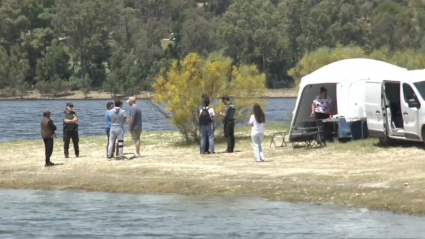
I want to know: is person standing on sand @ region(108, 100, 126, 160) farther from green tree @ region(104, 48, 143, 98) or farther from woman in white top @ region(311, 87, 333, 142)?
green tree @ region(104, 48, 143, 98)

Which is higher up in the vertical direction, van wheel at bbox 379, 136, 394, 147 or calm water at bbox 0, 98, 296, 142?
van wheel at bbox 379, 136, 394, 147

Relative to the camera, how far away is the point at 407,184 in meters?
22.5

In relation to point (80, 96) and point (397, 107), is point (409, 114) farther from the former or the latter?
point (80, 96)

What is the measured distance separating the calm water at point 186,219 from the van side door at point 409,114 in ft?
20.0

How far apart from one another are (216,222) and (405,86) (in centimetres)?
888

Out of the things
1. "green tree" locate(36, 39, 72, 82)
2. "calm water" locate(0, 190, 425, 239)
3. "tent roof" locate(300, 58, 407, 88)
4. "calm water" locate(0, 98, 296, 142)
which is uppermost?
"green tree" locate(36, 39, 72, 82)

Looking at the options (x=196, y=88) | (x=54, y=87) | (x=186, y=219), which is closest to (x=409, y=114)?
(x=186, y=219)

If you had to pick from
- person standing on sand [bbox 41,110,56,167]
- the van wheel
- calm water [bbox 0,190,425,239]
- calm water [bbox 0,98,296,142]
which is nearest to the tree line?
calm water [bbox 0,98,296,142]

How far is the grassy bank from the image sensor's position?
2258 cm

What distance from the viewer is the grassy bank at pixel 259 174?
22578 millimetres

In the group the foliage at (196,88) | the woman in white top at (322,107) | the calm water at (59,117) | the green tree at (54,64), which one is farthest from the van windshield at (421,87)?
the green tree at (54,64)

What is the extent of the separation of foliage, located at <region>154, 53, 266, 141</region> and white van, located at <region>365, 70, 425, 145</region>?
597 cm

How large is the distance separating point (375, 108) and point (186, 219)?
377 inches

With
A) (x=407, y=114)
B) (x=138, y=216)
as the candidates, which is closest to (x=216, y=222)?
(x=138, y=216)
